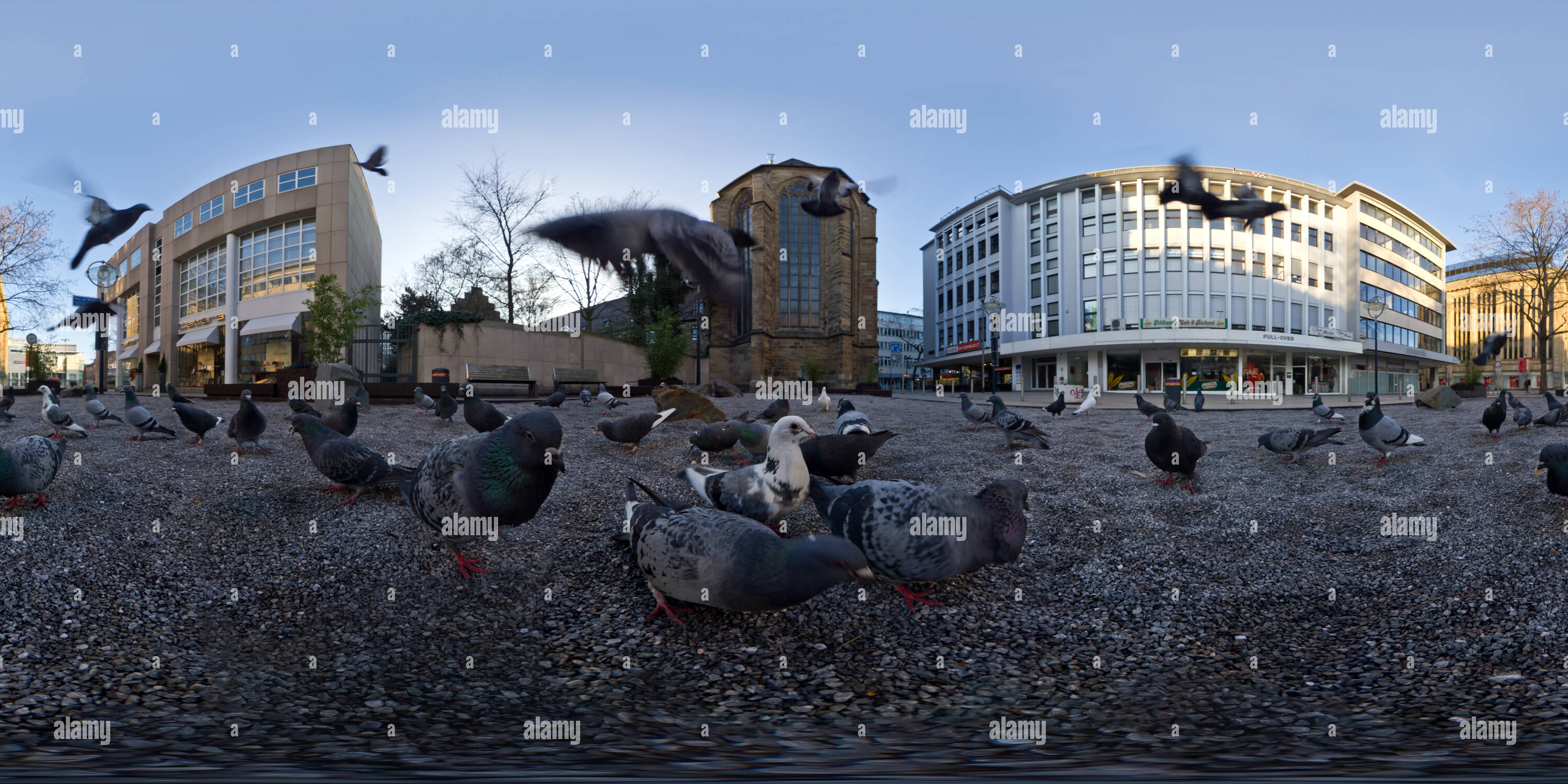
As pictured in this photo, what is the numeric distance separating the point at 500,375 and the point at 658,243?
694 inches

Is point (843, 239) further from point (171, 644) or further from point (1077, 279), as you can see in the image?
point (171, 644)

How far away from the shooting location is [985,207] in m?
52.3

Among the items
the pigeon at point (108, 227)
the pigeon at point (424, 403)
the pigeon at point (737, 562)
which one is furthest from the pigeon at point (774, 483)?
the pigeon at point (108, 227)

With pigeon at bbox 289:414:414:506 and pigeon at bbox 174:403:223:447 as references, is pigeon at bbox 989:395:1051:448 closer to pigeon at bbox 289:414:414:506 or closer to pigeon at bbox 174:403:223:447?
pigeon at bbox 289:414:414:506

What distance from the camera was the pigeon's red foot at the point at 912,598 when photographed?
369cm

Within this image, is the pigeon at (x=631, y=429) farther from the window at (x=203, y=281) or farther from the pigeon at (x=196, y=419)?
the window at (x=203, y=281)

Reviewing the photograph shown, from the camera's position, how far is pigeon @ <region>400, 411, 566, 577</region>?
367 cm

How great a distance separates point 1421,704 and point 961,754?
213cm

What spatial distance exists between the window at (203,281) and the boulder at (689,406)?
36.0 m

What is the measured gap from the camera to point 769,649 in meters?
3.20

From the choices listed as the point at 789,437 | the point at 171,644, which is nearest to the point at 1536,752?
the point at 789,437

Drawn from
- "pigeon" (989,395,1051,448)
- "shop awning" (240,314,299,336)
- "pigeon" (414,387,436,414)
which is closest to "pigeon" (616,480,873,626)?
"pigeon" (989,395,1051,448)

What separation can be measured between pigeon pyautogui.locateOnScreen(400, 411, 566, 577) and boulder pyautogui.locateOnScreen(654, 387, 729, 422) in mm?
6746

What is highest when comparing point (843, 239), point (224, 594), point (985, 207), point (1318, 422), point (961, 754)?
point (985, 207)
